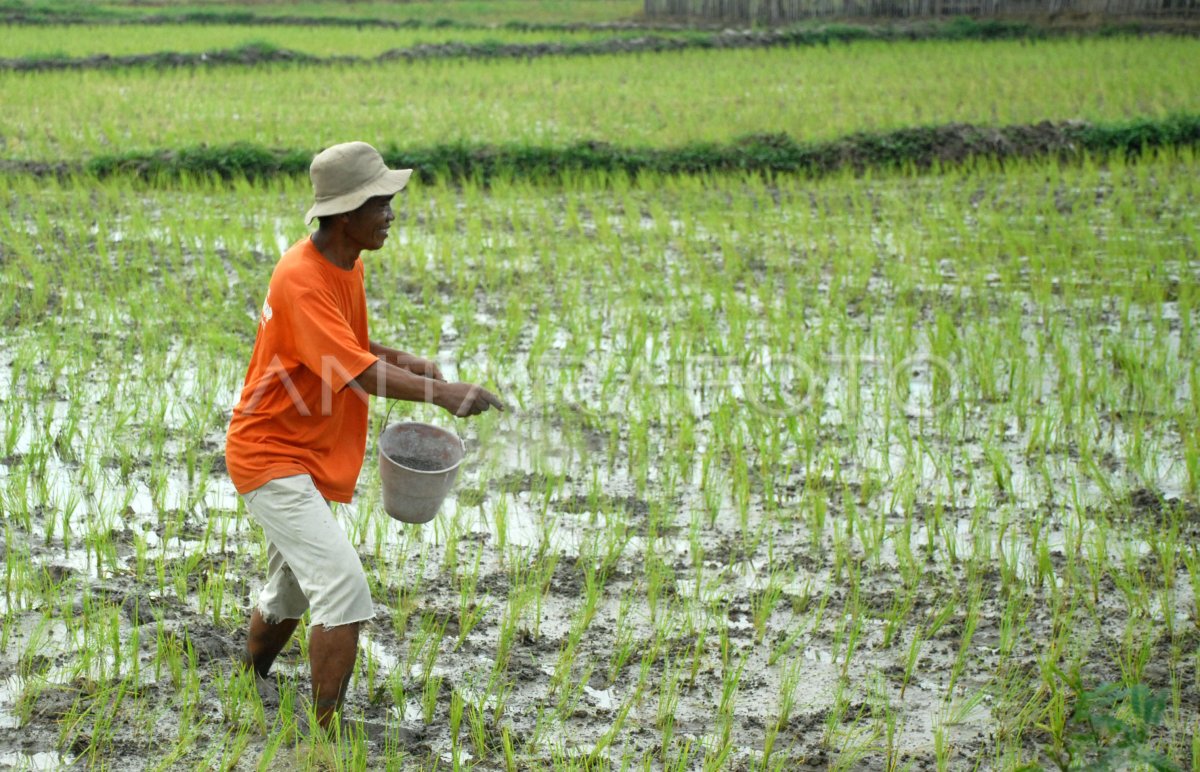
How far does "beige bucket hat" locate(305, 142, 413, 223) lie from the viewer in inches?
96.5

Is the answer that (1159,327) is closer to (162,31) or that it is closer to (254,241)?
(254,241)

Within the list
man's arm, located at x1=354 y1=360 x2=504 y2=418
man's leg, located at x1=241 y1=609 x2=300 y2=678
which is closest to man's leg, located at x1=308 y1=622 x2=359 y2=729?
man's leg, located at x1=241 y1=609 x2=300 y2=678

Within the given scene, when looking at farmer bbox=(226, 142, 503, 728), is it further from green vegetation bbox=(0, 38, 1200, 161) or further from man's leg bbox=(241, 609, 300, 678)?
green vegetation bbox=(0, 38, 1200, 161)

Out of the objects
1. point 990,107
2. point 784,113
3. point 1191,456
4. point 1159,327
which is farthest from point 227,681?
point 990,107

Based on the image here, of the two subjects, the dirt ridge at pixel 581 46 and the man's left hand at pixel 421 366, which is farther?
the dirt ridge at pixel 581 46

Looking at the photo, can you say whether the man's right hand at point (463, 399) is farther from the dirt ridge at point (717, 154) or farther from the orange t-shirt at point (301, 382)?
the dirt ridge at point (717, 154)

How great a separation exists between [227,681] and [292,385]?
28.0 inches

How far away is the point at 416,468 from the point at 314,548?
1.48 ft

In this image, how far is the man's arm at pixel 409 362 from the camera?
272 cm

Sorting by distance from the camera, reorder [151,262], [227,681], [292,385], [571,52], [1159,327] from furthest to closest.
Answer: [571,52] < [151,262] < [1159,327] < [227,681] < [292,385]

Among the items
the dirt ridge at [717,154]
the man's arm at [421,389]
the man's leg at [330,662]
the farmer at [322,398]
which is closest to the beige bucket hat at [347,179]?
the farmer at [322,398]

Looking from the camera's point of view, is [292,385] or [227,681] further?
[227,681]

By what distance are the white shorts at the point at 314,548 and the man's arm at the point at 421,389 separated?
0.23 metres

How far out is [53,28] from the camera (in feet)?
58.0
